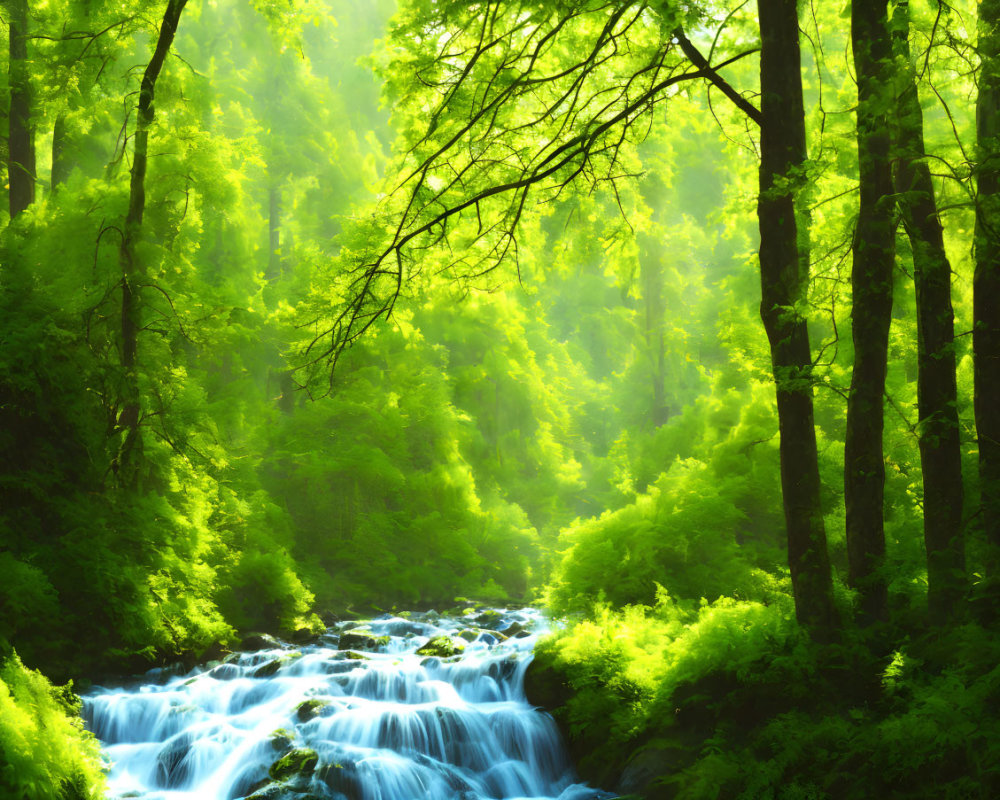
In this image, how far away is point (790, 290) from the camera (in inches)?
245

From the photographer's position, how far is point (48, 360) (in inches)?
367

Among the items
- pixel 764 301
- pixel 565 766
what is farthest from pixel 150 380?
pixel 764 301

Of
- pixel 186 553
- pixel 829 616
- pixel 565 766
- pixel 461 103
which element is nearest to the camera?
pixel 829 616

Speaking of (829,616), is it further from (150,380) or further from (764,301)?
(150,380)

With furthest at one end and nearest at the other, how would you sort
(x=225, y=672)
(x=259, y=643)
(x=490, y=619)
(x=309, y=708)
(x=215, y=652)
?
(x=490, y=619), (x=259, y=643), (x=215, y=652), (x=225, y=672), (x=309, y=708)

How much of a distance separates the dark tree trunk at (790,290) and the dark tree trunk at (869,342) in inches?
15.8

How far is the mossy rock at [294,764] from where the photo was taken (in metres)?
7.41

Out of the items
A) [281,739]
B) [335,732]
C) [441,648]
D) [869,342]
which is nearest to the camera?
[869,342]

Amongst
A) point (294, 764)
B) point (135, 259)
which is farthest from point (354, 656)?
point (135, 259)

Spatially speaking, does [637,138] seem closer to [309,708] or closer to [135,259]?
[135,259]

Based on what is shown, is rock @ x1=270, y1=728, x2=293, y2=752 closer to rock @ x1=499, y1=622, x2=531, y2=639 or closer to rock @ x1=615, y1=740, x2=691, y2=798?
rock @ x1=615, y1=740, x2=691, y2=798

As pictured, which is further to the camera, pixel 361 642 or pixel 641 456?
pixel 641 456

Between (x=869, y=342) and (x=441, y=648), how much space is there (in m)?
8.16

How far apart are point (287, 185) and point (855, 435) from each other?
25531mm
